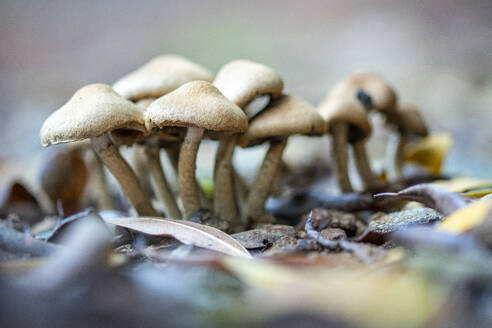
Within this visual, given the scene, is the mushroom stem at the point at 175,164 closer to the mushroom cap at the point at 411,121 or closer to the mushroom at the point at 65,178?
the mushroom at the point at 65,178

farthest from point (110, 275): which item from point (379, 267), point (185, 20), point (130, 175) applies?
point (185, 20)

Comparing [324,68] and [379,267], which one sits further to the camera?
[324,68]

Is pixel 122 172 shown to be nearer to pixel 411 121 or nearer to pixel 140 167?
pixel 140 167

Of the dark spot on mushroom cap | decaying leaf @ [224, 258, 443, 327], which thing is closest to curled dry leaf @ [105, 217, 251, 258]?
decaying leaf @ [224, 258, 443, 327]

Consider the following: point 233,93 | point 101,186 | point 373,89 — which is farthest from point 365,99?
point 101,186

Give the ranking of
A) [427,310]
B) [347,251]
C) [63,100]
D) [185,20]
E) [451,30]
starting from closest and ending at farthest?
[427,310] < [347,251] < [451,30] < [63,100] < [185,20]

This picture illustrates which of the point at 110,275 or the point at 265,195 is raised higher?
the point at 110,275

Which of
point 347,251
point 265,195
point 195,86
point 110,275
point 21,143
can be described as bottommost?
point 21,143

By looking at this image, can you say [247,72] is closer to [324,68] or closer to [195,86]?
[195,86]
